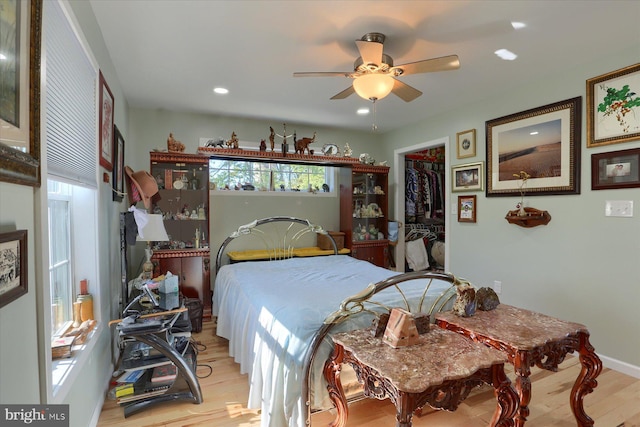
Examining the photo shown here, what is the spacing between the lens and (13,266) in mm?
907

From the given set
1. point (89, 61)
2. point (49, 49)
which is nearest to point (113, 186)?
point (89, 61)

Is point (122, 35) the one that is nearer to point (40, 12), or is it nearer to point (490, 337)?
point (40, 12)

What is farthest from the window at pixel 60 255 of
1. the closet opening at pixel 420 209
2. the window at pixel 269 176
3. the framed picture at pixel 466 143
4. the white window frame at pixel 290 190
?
the closet opening at pixel 420 209

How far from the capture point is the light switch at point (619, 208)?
98.7 inches

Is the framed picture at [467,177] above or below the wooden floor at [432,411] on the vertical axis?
above

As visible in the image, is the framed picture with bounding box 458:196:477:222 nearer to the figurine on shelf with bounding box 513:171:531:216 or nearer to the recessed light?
the figurine on shelf with bounding box 513:171:531:216

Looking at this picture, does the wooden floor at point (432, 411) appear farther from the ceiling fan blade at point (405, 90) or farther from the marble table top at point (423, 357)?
the ceiling fan blade at point (405, 90)

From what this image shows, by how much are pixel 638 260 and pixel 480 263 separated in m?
1.38

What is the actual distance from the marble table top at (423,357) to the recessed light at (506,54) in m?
2.14

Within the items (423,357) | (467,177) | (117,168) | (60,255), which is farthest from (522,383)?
(117,168)

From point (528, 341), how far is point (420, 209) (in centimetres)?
401

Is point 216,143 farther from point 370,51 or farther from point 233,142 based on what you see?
point 370,51

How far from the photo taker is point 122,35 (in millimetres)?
2232

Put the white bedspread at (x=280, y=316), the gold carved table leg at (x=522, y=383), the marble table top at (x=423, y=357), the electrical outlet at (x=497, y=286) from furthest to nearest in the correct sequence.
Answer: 1. the electrical outlet at (x=497, y=286)
2. the white bedspread at (x=280, y=316)
3. the gold carved table leg at (x=522, y=383)
4. the marble table top at (x=423, y=357)
